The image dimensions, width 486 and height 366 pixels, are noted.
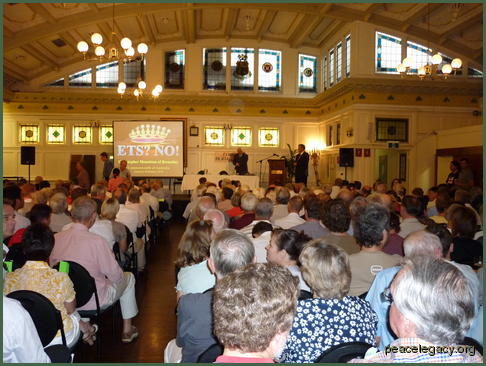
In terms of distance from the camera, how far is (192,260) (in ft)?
9.89

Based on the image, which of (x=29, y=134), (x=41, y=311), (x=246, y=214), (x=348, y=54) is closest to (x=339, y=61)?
(x=348, y=54)

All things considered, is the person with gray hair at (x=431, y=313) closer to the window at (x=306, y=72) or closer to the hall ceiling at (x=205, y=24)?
the hall ceiling at (x=205, y=24)

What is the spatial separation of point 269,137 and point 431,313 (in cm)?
1604

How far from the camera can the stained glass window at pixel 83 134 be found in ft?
56.0

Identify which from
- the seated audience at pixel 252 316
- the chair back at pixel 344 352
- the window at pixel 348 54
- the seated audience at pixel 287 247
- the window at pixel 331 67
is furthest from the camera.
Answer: the window at pixel 331 67

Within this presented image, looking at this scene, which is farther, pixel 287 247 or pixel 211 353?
pixel 287 247

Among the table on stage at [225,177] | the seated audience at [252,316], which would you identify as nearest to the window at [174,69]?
the table on stage at [225,177]

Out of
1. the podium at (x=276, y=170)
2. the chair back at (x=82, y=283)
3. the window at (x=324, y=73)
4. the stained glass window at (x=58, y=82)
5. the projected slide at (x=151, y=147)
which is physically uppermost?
the window at (x=324, y=73)

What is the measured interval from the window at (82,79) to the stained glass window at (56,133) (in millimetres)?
1698

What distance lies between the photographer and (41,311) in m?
2.24

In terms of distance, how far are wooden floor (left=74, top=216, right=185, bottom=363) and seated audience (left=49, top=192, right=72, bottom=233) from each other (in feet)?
3.82

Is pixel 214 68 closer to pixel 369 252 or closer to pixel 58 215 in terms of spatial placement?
pixel 58 215

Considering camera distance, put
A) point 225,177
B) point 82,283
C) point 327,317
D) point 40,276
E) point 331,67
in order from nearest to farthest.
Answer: point 327,317, point 40,276, point 82,283, point 225,177, point 331,67

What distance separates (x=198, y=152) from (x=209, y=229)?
14.0 meters
